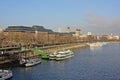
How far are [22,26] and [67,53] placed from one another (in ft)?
206

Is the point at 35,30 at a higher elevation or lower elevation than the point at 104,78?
higher

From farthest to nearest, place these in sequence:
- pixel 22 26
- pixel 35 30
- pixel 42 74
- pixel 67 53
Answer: pixel 35 30
pixel 22 26
pixel 67 53
pixel 42 74

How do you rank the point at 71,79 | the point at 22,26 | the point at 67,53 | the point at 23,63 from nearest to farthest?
the point at 71,79 < the point at 23,63 < the point at 67,53 < the point at 22,26

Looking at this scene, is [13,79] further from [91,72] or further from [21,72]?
[91,72]

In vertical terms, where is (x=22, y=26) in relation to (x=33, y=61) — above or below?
above

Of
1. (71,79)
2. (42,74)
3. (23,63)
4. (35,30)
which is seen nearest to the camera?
(71,79)

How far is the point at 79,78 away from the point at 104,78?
3.06 m

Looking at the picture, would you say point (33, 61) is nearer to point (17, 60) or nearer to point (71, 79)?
point (17, 60)

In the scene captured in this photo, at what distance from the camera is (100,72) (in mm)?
41219

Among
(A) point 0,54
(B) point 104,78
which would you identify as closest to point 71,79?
(B) point 104,78

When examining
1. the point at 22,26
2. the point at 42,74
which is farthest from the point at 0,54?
the point at 22,26

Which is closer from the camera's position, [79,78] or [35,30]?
[79,78]

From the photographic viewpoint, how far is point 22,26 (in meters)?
127

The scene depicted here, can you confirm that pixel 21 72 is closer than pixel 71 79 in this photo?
No
